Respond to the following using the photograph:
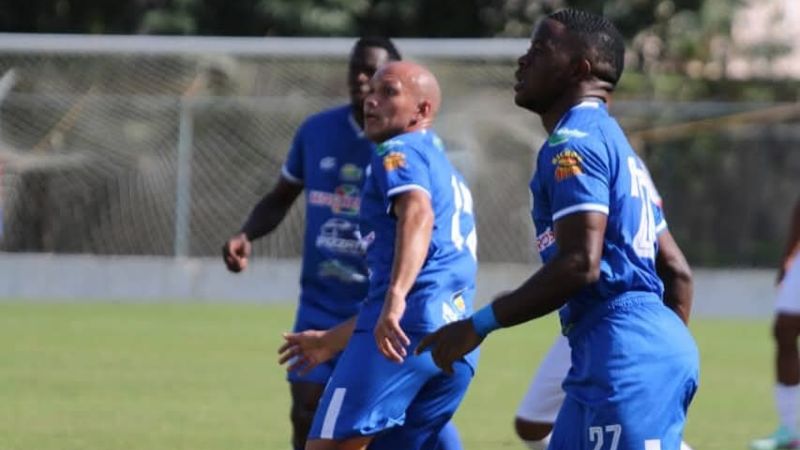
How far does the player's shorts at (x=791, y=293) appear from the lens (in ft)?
37.9

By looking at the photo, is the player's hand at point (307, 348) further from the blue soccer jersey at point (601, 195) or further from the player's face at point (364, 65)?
the player's face at point (364, 65)

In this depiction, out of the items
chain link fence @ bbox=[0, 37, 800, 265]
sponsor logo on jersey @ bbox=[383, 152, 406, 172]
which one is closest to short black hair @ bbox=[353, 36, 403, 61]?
sponsor logo on jersey @ bbox=[383, 152, 406, 172]

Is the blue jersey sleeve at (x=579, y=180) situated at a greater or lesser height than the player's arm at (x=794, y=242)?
greater

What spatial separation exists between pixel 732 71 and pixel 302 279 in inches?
965

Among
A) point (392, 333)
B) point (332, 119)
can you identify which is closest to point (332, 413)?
point (392, 333)

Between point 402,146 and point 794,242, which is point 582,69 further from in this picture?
point 794,242

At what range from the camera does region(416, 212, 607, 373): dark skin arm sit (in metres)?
5.35

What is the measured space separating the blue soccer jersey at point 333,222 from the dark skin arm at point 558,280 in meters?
3.83

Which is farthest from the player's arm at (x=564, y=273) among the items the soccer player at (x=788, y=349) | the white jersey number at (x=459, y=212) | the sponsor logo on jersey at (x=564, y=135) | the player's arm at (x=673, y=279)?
the soccer player at (x=788, y=349)

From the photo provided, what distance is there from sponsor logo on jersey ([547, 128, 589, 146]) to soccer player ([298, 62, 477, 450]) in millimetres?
1398

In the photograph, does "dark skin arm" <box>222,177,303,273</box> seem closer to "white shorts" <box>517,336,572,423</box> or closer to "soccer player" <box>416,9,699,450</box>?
"white shorts" <box>517,336,572,423</box>

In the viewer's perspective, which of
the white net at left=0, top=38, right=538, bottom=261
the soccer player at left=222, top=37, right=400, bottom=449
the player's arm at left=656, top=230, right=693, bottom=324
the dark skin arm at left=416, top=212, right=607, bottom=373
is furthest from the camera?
the white net at left=0, top=38, right=538, bottom=261

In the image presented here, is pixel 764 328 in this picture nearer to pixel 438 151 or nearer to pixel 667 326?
pixel 438 151

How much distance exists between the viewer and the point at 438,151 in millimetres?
7418
